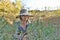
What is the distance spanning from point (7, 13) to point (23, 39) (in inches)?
194

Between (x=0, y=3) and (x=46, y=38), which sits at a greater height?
(x=0, y=3)

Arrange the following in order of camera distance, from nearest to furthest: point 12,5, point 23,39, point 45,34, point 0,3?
point 23,39
point 45,34
point 0,3
point 12,5

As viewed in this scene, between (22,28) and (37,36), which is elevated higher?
(22,28)

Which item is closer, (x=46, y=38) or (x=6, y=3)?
(x=46, y=38)

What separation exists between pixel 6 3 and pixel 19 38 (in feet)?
15.7

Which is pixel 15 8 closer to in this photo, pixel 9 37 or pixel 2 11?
pixel 2 11

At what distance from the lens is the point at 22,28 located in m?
2.71

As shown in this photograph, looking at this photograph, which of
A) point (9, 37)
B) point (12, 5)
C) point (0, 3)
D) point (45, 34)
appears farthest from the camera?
point (12, 5)

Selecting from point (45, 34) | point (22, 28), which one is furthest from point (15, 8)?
point (22, 28)

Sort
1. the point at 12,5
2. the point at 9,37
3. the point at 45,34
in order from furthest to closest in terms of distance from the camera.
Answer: the point at 12,5
the point at 45,34
the point at 9,37

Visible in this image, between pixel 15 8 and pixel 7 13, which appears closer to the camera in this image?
pixel 7 13

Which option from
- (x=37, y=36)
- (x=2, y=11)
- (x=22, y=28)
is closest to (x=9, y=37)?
(x=37, y=36)

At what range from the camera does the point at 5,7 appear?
25.3 feet

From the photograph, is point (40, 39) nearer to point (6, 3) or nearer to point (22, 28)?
point (22, 28)
